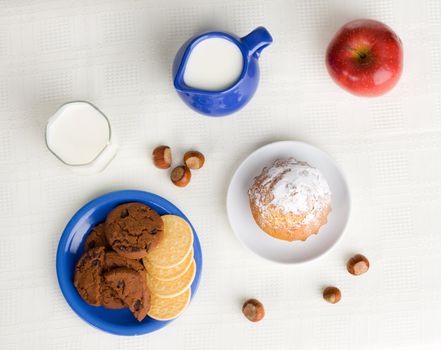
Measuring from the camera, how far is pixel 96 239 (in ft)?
3.41

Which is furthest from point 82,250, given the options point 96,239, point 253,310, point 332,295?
point 332,295

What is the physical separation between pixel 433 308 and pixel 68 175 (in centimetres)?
75

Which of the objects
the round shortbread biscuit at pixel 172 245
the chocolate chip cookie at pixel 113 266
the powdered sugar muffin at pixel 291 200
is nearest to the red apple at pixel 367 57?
the powdered sugar muffin at pixel 291 200

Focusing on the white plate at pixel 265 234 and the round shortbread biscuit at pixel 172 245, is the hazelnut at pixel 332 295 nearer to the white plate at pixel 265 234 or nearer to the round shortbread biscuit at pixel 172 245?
the white plate at pixel 265 234

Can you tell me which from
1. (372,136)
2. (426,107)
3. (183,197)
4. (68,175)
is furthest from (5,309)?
(426,107)

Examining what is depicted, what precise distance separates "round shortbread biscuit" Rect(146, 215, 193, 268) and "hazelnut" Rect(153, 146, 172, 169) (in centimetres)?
10

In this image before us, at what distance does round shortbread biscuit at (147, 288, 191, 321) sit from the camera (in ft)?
3.34

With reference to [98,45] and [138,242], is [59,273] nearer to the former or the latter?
[138,242]

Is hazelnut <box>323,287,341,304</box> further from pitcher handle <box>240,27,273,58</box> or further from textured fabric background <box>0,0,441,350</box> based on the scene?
pitcher handle <box>240,27,273,58</box>

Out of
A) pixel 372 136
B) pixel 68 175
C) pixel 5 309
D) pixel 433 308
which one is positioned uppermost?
pixel 372 136

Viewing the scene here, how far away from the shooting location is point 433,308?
1.08 meters

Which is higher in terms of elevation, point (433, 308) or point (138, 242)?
point (433, 308)

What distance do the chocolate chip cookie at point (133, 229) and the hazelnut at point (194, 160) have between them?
4.4 inches

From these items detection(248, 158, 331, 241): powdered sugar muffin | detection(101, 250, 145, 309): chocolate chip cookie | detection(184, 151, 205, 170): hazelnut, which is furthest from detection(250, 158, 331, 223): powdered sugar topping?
detection(101, 250, 145, 309): chocolate chip cookie
